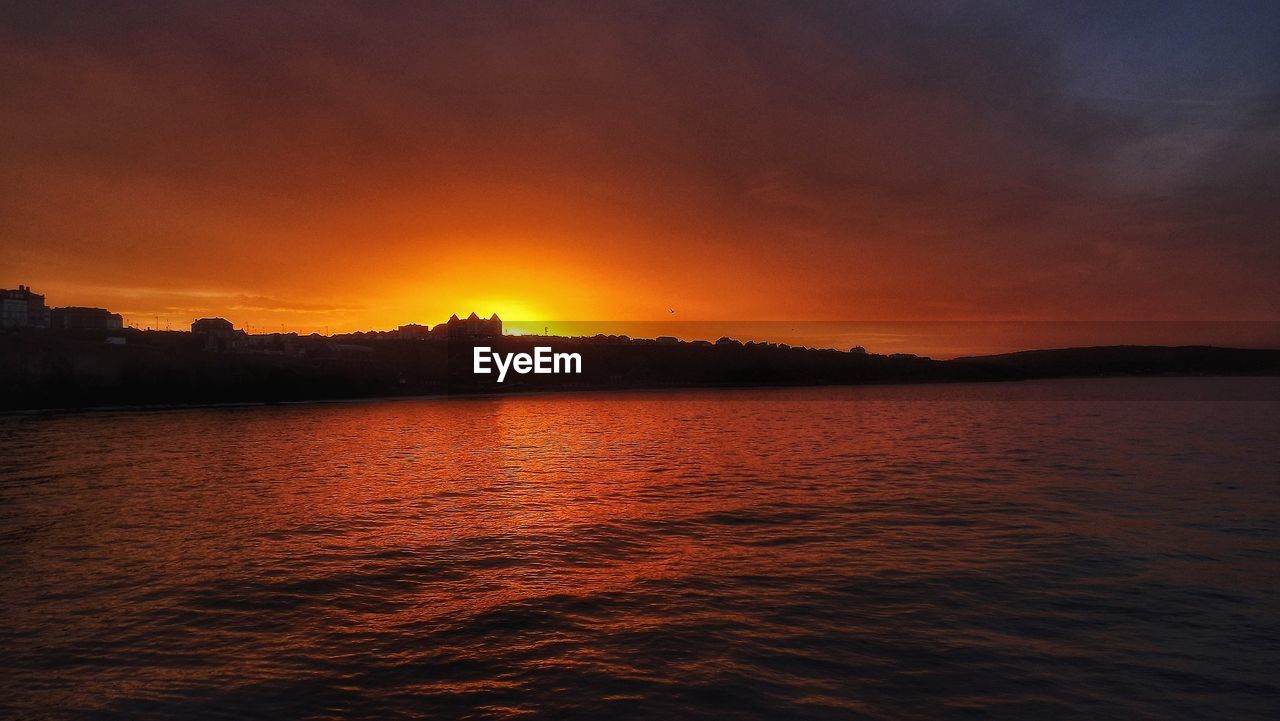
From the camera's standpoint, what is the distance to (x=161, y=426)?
93.9 m

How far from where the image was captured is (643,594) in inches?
756

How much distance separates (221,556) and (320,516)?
735cm

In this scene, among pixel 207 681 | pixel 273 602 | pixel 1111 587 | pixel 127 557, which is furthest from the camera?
pixel 127 557

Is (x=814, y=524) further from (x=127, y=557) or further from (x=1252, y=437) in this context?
(x=1252, y=437)

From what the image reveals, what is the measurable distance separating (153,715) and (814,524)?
23060 millimetres

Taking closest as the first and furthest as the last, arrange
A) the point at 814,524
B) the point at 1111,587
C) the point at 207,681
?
1. the point at 207,681
2. the point at 1111,587
3. the point at 814,524

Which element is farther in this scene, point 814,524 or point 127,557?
point 814,524

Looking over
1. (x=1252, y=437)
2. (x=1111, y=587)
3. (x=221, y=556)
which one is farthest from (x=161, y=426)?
(x=1252, y=437)

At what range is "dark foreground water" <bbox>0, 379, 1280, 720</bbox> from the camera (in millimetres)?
13234

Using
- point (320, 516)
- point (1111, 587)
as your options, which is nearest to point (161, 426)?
point (320, 516)

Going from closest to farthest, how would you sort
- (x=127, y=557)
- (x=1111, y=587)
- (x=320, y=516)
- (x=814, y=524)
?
1. (x=1111, y=587)
2. (x=127, y=557)
3. (x=814, y=524)
4. (x=320, y=516)

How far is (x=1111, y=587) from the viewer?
2012 cm

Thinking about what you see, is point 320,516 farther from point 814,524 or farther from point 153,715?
point 814,524

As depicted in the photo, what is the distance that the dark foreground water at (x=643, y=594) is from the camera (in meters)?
13.2
